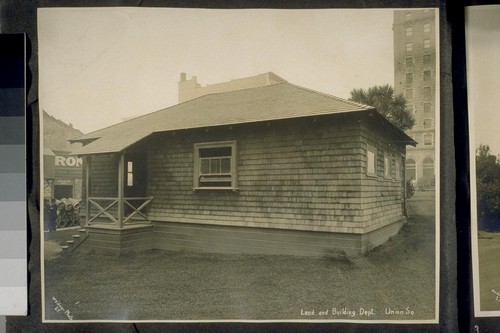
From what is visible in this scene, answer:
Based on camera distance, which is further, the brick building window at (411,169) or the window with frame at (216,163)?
the window with frame at (216,163)

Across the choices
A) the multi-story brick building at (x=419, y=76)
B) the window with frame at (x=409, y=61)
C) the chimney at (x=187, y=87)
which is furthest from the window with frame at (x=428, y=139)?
the chimney at (x=187, y=87)

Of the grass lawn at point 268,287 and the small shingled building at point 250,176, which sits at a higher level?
the small shingled building at point 250,176

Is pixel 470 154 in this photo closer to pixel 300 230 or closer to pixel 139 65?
pixel 300 230

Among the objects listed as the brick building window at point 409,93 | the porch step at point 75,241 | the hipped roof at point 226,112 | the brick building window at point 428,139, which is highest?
the brick building window at point 409,93

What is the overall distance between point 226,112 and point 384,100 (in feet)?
2.90

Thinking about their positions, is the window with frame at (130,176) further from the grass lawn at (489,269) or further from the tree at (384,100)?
the grass lawn at (489,269)

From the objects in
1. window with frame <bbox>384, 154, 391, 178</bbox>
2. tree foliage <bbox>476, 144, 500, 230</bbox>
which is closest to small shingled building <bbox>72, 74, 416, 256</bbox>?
window with frame <bbox>384, 154, 391, 178</bbox>

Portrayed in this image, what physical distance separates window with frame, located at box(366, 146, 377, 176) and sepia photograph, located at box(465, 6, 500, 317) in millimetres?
547

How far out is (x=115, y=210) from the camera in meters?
2.12

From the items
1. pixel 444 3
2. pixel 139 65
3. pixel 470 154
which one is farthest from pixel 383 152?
pixel 139 65

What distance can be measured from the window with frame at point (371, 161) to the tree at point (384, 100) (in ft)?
0.66

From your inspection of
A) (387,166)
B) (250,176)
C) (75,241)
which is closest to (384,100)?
(387,166)

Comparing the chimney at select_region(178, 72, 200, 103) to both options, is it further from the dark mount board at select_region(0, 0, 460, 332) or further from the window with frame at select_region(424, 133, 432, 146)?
the window with frame at select_region(424, 133, 432, 146)

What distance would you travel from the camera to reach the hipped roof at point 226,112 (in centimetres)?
210
